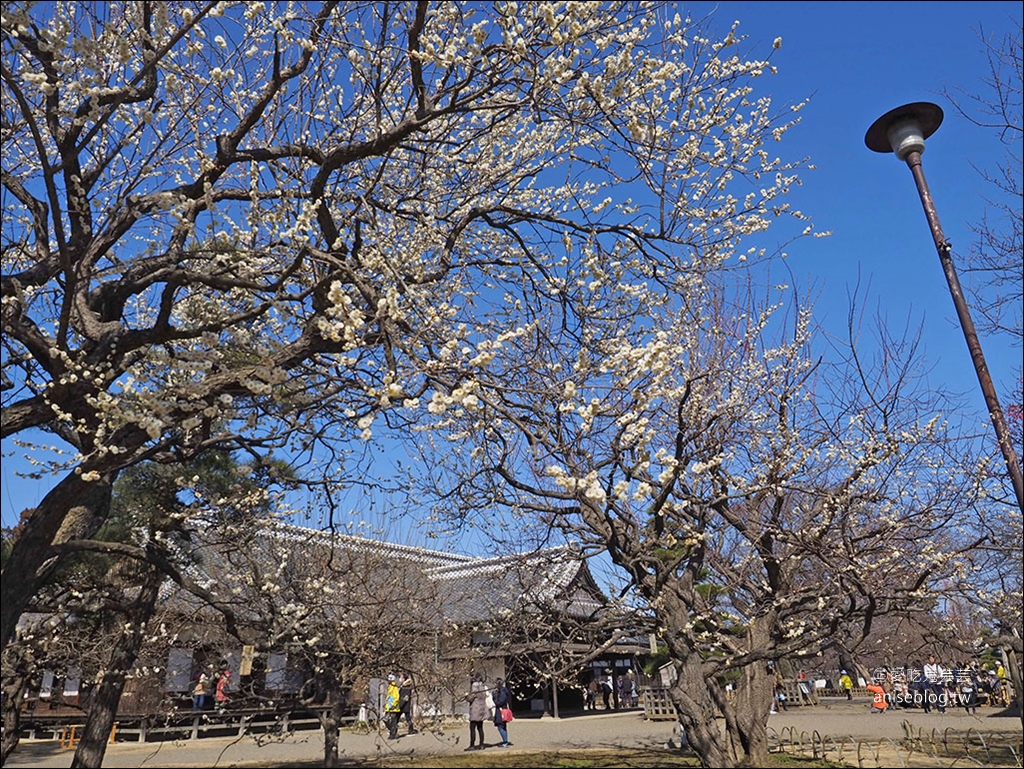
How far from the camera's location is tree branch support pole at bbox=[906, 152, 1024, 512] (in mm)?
5348

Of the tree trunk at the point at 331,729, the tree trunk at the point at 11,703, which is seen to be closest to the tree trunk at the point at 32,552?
the tree trunk at the point at 11,703

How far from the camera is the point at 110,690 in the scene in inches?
350

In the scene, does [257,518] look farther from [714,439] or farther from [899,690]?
[899,690]

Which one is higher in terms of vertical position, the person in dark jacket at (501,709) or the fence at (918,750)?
the person in dark jacket at (501,709)

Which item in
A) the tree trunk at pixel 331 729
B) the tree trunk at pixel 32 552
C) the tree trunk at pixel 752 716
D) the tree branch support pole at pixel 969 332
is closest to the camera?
the tree trunk at pixel 32 552

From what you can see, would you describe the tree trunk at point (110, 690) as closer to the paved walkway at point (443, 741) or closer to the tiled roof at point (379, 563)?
the tiled roof at point (379, 563)

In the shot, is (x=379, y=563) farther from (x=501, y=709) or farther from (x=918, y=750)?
(x=918, y=750)

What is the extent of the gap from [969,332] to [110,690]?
10.1 m

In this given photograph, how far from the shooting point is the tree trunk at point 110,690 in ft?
28.0

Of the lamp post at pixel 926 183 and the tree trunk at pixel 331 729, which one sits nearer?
the lamp post at pixel 926 183

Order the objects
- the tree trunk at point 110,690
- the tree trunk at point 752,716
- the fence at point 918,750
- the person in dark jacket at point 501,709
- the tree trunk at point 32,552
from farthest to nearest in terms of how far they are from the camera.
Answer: the person in dark jacket at point 501,709 < the fence at point 918,750 < the tree trunk at point 110,690 < the tree trunk at point 752,716 < the tree trunk at point 32,552

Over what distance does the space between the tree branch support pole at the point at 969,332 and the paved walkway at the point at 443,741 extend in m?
8.89

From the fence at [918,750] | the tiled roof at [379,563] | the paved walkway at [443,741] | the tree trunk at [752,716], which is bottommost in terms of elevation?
the fence at [918,750]

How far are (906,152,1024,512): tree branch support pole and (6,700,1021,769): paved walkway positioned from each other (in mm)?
8892
